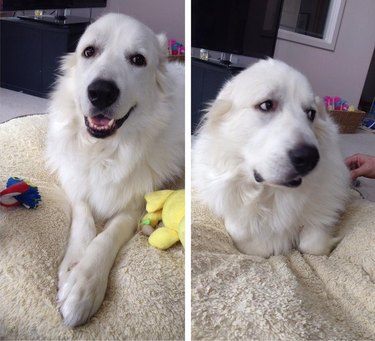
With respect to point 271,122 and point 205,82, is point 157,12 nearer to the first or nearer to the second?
point 205,82

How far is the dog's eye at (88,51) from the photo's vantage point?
0.79 meters

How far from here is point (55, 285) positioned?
25.9 inches

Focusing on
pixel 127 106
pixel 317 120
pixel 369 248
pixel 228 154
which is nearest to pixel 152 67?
pixel 127 106

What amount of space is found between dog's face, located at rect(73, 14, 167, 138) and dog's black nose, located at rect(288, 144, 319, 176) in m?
0.34

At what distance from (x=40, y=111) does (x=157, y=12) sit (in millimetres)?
449

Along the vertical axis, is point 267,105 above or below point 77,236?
above

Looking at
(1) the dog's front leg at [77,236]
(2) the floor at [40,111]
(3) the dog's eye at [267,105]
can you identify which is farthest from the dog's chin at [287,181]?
(1) the dog's front leg at [77,236]

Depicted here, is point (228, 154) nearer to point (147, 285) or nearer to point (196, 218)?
point (196, 218)

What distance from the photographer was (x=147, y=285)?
669 millimetres

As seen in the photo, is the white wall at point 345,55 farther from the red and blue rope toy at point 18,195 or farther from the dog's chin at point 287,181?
the red and blue rope toy at point 18,195

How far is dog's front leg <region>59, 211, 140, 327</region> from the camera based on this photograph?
603 mm

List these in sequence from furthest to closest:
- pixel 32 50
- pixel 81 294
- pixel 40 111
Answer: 1. pixel 40 111
2. pixel 32 50
3. pixel 81 294

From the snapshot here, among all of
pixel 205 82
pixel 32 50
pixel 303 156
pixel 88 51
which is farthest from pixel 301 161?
pixel 32 50

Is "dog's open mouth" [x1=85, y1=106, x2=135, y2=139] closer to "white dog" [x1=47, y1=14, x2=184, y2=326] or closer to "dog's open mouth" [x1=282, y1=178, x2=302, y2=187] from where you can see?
"white dog" [x1=47, y1=14, x2=184, y2=326]
